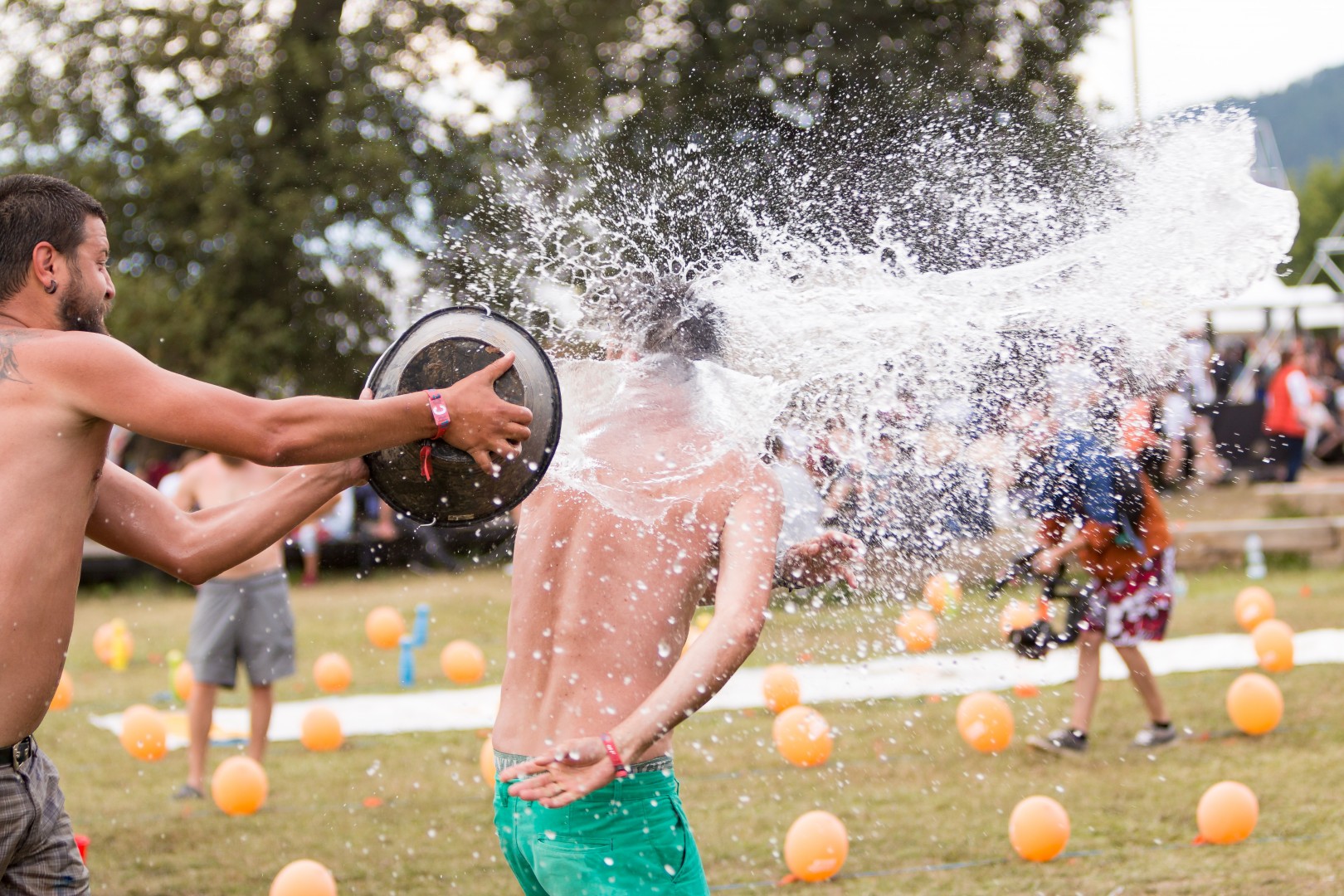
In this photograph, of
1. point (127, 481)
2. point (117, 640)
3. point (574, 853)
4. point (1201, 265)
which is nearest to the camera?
point (574, 853)

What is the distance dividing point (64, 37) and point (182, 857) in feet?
48.9

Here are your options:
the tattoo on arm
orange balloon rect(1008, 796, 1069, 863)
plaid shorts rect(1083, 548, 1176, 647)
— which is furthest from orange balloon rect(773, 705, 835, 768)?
the tattoo on arm

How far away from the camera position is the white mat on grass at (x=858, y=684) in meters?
7.75

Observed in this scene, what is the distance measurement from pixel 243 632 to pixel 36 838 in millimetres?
3814

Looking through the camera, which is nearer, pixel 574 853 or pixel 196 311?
pixel 574 853

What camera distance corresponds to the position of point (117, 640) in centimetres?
1002

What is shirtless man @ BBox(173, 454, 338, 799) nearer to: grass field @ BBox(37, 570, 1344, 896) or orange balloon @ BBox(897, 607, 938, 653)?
grass field @ BBox(37, 570, 1344, 896)

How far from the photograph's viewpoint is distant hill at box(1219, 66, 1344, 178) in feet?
589

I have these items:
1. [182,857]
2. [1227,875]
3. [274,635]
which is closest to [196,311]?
[274,635]

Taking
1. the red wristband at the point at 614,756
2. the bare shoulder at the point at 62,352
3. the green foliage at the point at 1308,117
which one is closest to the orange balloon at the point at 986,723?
the red wristband at the point at 614,756

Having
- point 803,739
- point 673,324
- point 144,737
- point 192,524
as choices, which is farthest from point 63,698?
point 673,324

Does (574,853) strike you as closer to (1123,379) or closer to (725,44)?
(1123,379)

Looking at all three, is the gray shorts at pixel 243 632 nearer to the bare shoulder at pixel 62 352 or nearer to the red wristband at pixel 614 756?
the bare shoulder at pixel 62 352

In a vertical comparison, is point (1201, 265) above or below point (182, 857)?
above
